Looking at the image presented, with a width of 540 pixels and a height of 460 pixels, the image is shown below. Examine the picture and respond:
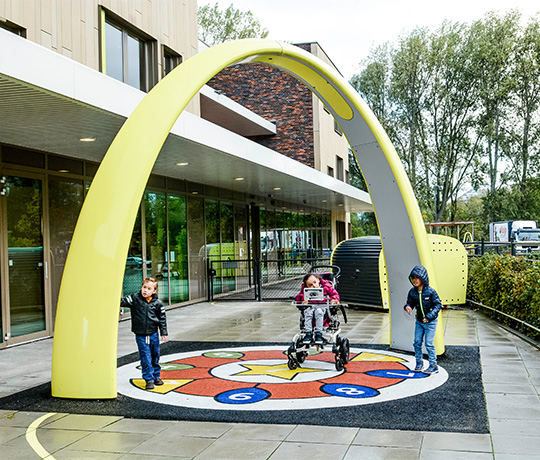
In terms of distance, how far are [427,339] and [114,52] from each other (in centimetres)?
909

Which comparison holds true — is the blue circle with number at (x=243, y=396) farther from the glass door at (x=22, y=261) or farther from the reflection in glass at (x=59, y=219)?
the reflection in glass at (x=59, y=219)

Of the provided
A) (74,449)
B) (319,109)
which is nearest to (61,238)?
(74,449)

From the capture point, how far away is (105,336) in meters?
6.28

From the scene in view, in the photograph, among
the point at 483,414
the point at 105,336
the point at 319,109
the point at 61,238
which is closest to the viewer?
the point at 483,414

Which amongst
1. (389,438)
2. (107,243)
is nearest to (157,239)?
(107,243)

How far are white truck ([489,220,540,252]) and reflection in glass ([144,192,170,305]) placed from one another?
69.8ft

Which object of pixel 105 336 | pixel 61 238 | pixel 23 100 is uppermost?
pixel 23 100

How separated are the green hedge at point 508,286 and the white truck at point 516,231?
17585 millimetres

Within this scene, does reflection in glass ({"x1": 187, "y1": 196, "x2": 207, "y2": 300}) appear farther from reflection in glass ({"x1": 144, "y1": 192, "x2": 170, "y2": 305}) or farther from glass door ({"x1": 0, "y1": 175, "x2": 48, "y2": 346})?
glass door ({"x1": 0, "y1": 175, "x2": 48, "y2": 346})

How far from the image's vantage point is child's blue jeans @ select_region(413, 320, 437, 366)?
289 inches

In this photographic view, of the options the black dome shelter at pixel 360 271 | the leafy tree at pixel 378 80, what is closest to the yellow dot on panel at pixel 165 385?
the black dome shelter at pixel 360 271

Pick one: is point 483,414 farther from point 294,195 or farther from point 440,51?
point 440,51

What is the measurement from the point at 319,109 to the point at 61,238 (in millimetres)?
20159

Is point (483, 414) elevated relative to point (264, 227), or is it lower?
lower
